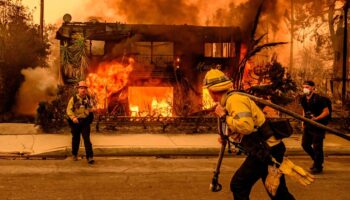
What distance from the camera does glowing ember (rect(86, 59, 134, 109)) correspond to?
17241 millimetres

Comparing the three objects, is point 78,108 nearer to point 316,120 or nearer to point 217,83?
point 316,120

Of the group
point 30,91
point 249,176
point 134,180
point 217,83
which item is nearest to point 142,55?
point 30,91

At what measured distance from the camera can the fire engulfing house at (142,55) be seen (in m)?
18.4

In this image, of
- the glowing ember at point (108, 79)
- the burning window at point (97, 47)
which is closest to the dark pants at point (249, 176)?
the glowing ember at point (108, 79)

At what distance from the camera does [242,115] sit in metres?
4.78

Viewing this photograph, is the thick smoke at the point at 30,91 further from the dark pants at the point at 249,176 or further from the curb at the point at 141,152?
the dark pants at the point at 249,176

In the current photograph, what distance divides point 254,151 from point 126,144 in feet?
22.9

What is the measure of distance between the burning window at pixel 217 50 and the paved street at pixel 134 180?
9881 millimetres

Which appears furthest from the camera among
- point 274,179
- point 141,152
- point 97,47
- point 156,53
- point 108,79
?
point 156,53

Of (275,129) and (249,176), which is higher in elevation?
(275,129)

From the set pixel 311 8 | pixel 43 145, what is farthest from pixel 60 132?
pixel 311 8

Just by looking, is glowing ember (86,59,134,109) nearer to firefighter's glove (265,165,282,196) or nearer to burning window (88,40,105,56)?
burning window (88,40,105,56)

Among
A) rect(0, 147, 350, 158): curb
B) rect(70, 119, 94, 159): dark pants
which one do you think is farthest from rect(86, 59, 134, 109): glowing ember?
rect(70, 119, 94, 159): dark pants

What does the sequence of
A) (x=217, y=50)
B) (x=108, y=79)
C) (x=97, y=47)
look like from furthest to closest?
(x=217, y=50), (x=97, y=47), (x=108, y=79)
